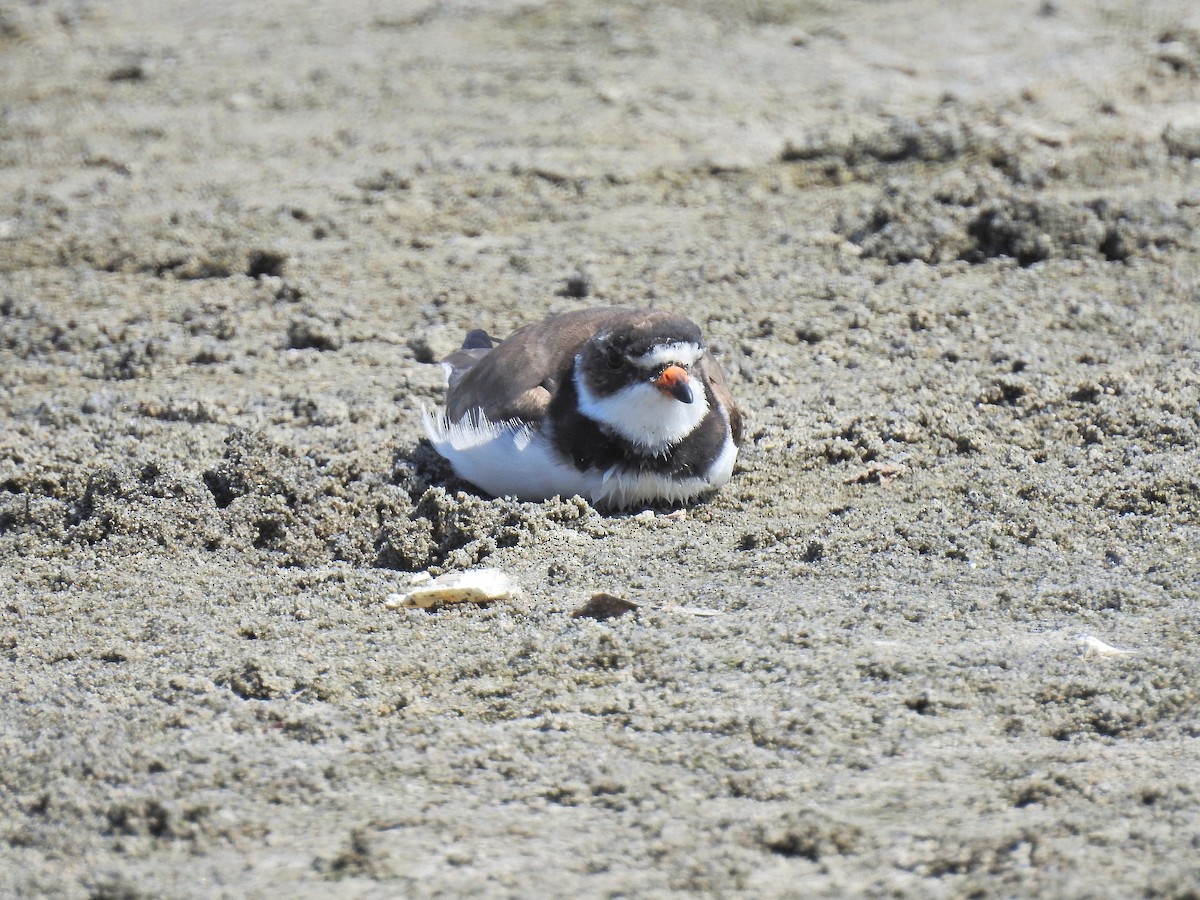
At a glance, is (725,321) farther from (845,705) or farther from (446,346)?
(845,705)

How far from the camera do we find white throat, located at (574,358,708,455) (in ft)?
15.7

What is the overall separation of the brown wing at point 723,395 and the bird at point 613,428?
0.03 metres

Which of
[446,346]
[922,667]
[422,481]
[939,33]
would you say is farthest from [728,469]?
[939,33]

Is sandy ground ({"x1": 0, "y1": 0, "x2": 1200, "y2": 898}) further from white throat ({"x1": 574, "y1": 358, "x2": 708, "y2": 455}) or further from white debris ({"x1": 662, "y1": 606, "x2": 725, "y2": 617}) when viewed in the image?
white throat ({"x1": 574, "y1": 358, "x2": 708, "y2": 455})

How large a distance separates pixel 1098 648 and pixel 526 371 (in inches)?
87.1

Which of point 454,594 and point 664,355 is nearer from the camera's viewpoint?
point 454,594

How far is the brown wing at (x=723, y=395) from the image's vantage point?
16.5 feet

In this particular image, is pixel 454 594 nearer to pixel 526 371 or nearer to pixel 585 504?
pixel 585 504

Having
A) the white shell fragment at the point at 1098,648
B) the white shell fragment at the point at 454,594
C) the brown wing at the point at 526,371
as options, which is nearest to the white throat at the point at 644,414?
the brown wing at the point at 526,371

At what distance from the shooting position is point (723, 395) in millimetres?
5109

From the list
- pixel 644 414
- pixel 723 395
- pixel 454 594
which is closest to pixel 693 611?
pixel 454 594

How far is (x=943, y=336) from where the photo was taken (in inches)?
237

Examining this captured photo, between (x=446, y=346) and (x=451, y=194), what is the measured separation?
165 centimetres

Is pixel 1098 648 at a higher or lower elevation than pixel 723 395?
lower
